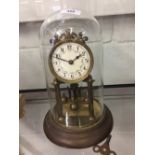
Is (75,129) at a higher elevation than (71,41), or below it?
below

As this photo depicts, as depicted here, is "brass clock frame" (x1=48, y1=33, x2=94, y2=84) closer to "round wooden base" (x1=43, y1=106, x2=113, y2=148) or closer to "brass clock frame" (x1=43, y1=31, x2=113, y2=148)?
"brass clock frame" (x1=43, y1=31, x2=113, y2=148)

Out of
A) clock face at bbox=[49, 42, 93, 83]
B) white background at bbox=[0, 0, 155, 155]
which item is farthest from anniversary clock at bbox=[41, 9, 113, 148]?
white background at bbox=[0, 0, 155, 155]

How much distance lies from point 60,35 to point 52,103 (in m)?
0.24

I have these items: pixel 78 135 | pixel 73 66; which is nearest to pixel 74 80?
pixel 73 66

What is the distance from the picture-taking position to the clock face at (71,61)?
0.69 meters

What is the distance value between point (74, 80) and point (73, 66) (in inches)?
1.4

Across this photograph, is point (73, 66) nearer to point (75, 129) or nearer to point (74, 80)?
point (74, 80)

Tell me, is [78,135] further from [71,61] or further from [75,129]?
[71,61]

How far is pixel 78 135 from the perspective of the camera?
73cm
